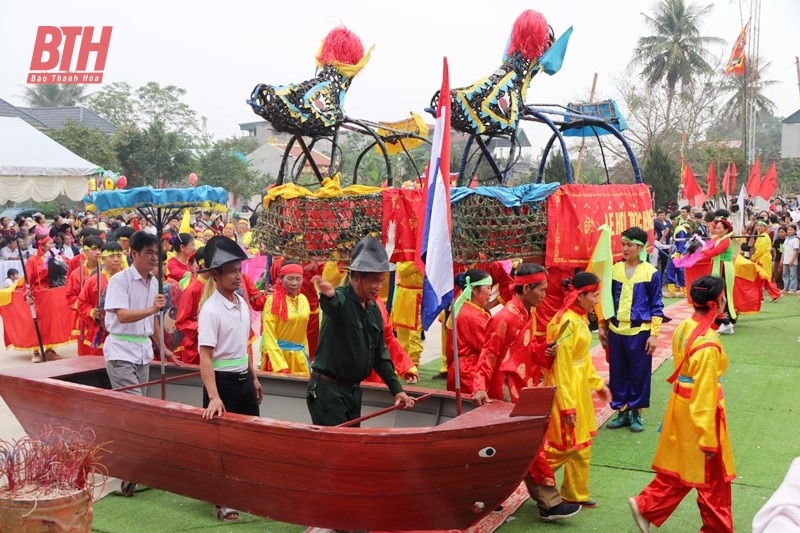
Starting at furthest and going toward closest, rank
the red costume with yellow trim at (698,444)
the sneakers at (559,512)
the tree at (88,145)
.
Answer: the tree at (88,145) → the sneakers at (559,512) → the red costume with yellow trim at (698,444)

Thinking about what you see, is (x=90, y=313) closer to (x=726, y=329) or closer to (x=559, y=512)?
(x=559, y=512)

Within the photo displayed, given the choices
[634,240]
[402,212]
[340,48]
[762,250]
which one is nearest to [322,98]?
[340,48]

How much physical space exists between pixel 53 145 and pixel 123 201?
40.1 ft

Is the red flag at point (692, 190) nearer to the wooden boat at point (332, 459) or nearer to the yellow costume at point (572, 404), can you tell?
the yellow costume at point (572, 404)

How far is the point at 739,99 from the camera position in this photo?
37.2 m

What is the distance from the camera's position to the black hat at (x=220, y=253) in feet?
15.4

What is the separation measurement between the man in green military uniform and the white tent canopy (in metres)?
12.2

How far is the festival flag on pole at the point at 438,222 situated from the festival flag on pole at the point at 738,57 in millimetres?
28157

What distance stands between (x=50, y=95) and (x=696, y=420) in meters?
60.7

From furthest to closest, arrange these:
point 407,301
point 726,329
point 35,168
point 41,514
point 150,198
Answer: point 35,168, point 726,329, point 407,301, point 150,198, point 41,514

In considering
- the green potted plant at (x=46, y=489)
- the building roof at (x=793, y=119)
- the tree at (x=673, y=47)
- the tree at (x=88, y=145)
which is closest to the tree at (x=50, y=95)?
the tree at (x=88, y=145)

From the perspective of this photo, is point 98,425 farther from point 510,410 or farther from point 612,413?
point 612,413

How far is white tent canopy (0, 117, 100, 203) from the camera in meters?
15.0

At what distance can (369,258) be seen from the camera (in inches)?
170
